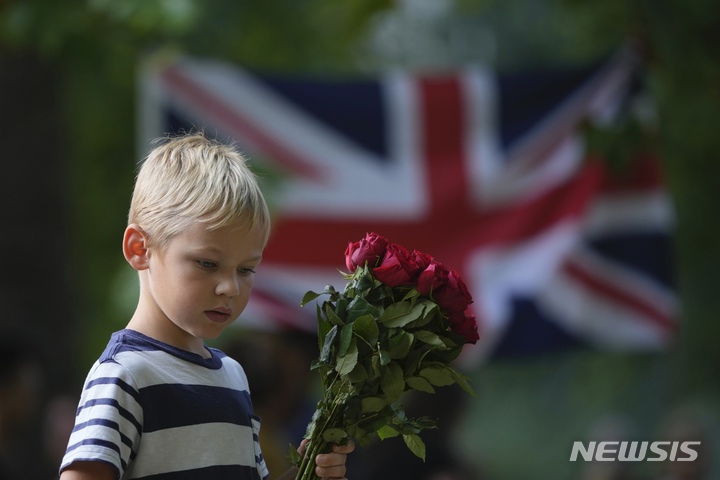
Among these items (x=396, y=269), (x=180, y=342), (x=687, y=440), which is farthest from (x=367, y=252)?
(x=687, y=440)

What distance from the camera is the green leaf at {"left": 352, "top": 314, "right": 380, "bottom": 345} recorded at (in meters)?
2.15

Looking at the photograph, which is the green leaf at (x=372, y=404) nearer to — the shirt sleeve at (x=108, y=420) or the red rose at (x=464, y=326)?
the red rose at (x=464, y=326)

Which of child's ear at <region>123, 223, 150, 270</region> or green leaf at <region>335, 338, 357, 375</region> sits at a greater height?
child's ear at <region>123, 223, 150, 270</region>

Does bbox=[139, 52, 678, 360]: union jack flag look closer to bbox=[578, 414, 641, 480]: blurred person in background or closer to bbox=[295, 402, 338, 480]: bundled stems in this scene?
bbox=[578, 414, 641, 480]: blurred person in background

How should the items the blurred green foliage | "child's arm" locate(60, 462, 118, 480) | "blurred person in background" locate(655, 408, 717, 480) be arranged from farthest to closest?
"blurred person in background" locate(655, 408, 717, 480)
the blurred green foliage
"child's arm" locate(60, 462, 118, 480)

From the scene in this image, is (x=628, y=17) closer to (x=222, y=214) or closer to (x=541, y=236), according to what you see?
(x=541, y=236)

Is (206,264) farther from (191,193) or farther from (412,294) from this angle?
(412,294)

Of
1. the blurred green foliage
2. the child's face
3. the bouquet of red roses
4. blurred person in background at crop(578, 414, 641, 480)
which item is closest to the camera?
the child's face

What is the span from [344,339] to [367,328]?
5 cm

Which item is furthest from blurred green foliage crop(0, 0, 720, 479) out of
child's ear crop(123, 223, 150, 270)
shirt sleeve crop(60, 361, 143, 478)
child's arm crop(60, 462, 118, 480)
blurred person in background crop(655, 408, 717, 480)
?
child's arm crop(60, 462, 118, 480)

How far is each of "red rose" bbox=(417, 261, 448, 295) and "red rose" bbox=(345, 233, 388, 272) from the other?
0.30 ft

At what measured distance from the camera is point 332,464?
84.9 inches

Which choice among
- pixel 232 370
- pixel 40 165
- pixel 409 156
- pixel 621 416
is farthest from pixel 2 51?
pixel 621 416

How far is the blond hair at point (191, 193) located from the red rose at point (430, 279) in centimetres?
31
